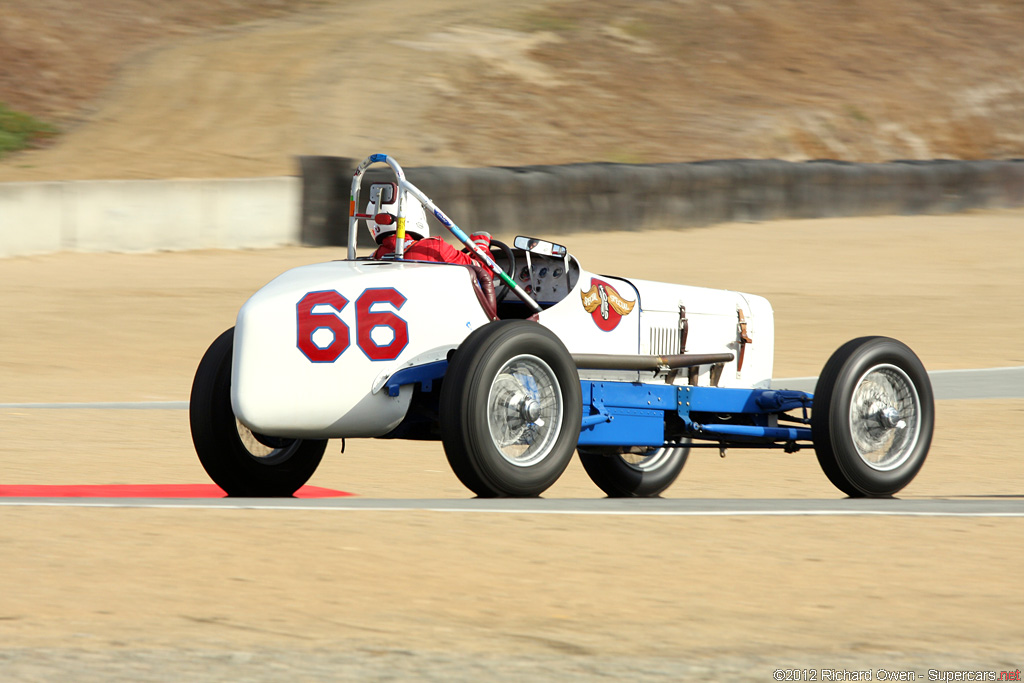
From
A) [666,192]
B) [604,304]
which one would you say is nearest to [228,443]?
[604,304]

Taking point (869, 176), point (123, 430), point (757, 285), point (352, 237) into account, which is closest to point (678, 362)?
point (352, 237)

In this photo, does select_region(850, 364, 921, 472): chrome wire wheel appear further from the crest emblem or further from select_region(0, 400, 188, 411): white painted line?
select_region(0, 400, 188, 411): white painted line

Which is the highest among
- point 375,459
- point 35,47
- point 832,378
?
point 35,47

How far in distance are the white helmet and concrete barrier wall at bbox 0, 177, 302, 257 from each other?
14.6 metres

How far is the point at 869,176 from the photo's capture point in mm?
28016

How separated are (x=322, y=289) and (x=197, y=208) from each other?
16608 millimetres

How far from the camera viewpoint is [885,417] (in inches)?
332

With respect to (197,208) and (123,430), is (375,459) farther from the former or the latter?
(197,208)

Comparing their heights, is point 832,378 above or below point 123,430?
above

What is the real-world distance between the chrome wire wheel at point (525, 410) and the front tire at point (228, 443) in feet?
4.51

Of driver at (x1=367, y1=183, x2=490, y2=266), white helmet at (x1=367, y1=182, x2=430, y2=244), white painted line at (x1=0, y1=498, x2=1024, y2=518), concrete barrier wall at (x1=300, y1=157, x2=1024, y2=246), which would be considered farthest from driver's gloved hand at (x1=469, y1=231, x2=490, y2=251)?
concrete barrier wall at (x1=300, y1=157, x2=1024, y2=246)

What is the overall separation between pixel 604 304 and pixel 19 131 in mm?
26486

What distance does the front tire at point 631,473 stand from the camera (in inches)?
373

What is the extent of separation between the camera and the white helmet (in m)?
7.83
